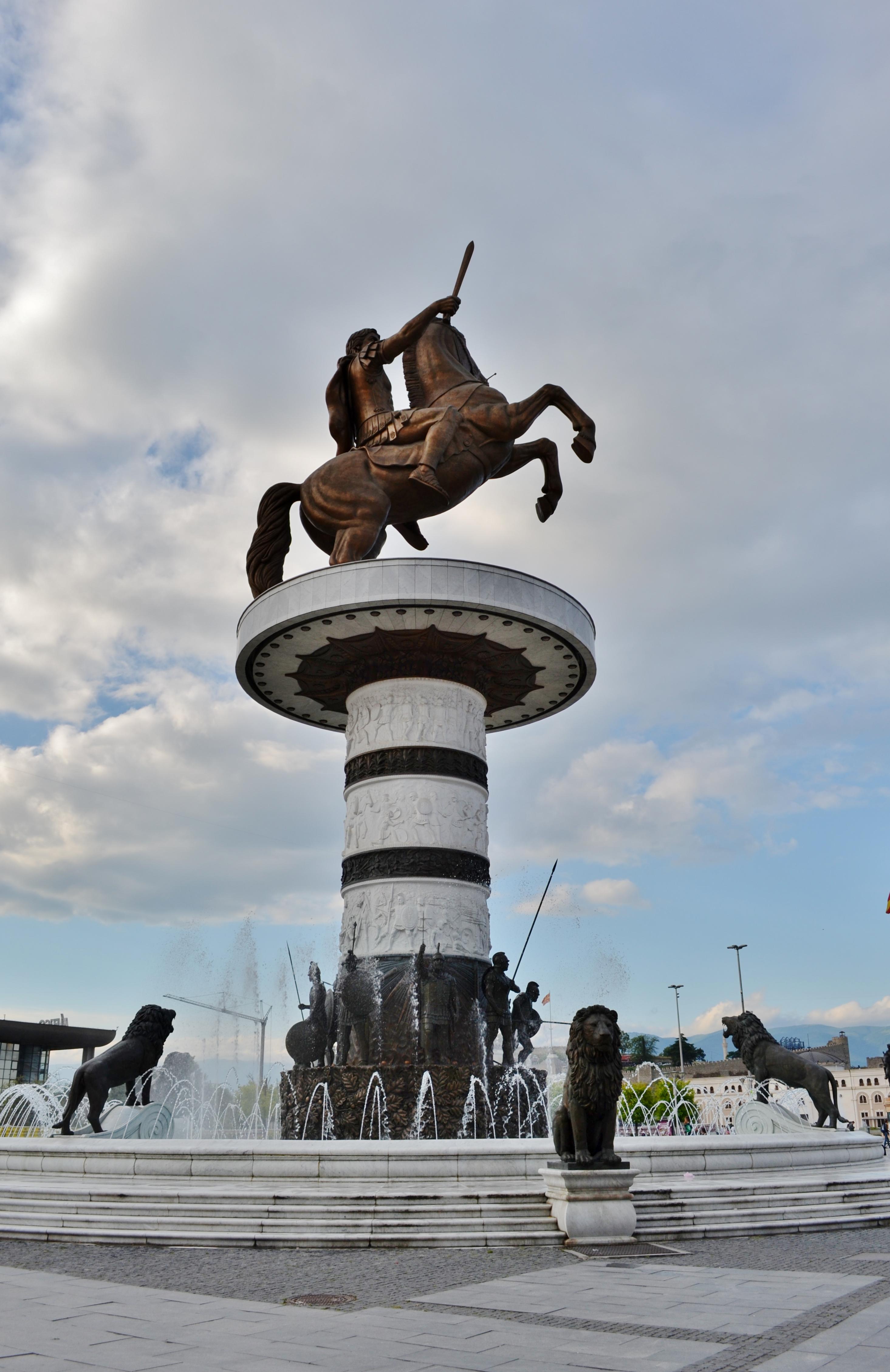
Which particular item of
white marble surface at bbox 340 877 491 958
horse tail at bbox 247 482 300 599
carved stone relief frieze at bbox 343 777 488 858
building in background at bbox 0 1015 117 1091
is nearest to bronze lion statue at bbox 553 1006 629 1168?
white marble surface at bbox 340 877 491 958

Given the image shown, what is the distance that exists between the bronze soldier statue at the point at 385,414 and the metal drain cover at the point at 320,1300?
45.1 ft

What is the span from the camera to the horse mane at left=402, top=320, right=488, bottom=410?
20.0m

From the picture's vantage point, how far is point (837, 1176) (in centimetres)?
1129

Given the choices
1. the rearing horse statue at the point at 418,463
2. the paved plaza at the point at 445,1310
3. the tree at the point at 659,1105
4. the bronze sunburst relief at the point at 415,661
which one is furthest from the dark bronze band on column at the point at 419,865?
the paved plaza at the point at 445,1310

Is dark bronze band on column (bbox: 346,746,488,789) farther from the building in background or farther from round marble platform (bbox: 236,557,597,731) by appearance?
the building in background

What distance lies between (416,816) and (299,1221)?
28.8 ft

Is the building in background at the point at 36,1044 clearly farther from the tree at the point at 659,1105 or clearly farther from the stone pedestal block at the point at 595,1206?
the stone pedestal block at the point at 595,1206

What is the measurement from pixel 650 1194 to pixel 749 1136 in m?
2.12

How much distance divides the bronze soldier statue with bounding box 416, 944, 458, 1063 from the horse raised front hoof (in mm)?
9168

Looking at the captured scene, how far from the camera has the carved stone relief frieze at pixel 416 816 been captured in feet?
57.3

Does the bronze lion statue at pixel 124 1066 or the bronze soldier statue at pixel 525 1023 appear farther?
the bronze soldier statue at pixel 525 1023

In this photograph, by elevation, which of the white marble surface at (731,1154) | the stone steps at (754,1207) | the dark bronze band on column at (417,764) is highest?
the dark bronze band on column at (417,764)

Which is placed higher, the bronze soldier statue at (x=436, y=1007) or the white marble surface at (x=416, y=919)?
the white marble surface at (x=416, y=919)

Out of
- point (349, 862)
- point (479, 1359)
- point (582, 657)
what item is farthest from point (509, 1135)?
point (479, 1359)
